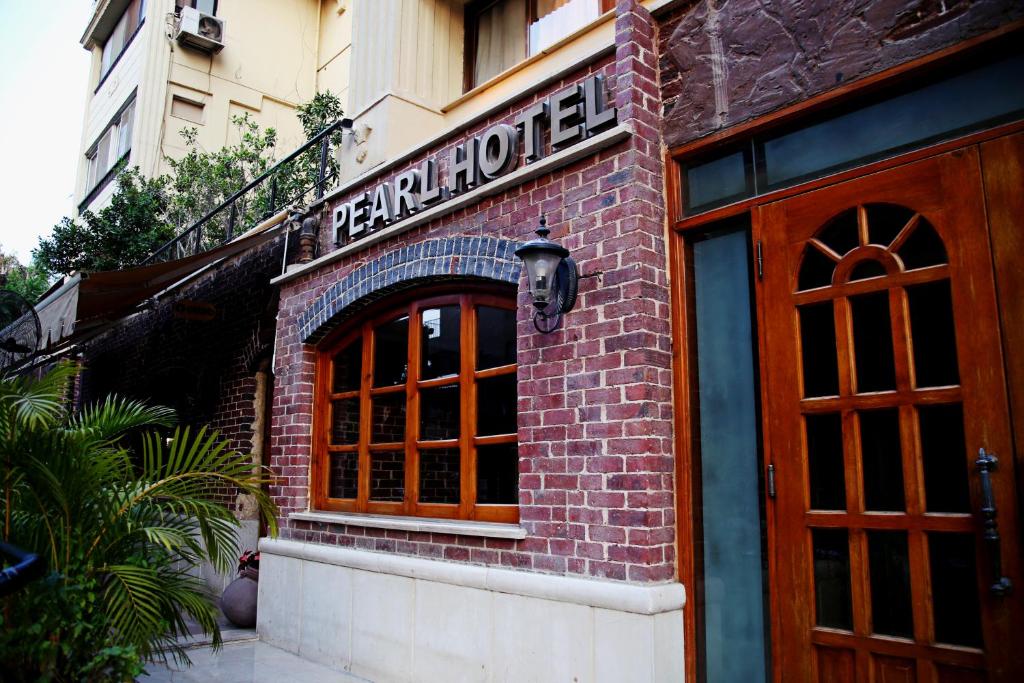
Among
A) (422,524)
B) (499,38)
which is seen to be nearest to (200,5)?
(499,38)

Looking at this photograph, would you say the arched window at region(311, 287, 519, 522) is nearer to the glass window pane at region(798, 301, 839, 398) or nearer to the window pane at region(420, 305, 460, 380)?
the window pane at region(420, 305, 460, 380)

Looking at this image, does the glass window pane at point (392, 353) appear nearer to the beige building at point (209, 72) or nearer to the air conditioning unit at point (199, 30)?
the beige building at point (209, 72)

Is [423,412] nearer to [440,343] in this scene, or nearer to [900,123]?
[440,343]

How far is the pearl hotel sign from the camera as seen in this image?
444 centimetres

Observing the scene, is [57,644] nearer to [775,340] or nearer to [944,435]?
[775,340]

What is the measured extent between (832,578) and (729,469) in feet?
2.28

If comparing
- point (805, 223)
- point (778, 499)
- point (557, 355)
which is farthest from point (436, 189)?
point (778, 499)

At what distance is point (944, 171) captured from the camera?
3160mm

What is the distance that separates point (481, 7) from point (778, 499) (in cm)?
570

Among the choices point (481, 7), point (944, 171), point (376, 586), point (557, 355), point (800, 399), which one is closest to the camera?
point (944, 171)

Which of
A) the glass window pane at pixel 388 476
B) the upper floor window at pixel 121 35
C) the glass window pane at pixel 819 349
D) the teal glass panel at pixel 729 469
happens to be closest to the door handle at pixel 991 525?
the glass window pane at pixel 819 349

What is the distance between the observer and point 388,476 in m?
5.82

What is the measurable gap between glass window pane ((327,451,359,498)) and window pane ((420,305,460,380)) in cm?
116

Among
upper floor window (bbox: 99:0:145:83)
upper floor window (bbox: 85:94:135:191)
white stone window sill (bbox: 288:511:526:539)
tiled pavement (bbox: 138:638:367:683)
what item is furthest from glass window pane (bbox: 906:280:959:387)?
upper floor window (bbox: 99:0:145:83)
